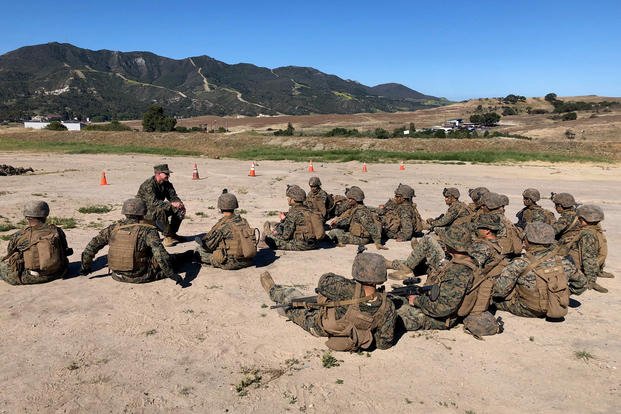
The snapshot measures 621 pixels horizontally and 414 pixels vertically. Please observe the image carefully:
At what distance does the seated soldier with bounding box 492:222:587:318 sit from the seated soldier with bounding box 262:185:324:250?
479 cm

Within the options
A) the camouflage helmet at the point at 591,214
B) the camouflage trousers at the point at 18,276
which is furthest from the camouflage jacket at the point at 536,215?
the camouflage trousers at the point at 18,276

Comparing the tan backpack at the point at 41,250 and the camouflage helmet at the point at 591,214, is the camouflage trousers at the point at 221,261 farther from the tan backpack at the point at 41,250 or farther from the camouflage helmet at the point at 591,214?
the camouflage helmet at the point at 591,214

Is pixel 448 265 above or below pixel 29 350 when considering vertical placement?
above

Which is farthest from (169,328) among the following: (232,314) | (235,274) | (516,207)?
(516,207)

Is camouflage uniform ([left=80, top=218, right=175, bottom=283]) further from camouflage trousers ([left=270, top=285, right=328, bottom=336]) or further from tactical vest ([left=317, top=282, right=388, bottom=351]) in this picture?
tactical vest ([left=317, top=282, right=388, bottom=351])

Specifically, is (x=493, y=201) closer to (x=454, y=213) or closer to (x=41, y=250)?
(x=454, y=213)

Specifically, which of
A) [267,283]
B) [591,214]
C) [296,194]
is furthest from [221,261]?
[591,214]

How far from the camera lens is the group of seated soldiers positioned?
6617mm

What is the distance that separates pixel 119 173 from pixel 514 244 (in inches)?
927

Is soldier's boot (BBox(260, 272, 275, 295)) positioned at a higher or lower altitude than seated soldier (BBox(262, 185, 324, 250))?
lower

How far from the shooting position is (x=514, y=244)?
10.3 m

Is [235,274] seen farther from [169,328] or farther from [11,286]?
[11,286]

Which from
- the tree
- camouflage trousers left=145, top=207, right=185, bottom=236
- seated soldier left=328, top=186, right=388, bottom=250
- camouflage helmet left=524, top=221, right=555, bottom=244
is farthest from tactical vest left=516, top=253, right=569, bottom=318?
the tree

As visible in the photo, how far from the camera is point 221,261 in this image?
31.8 ft
